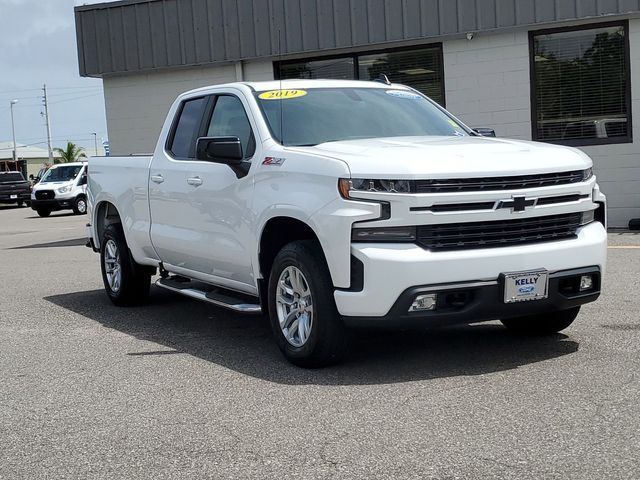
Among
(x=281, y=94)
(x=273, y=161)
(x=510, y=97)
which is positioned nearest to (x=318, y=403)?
(x=273, y=161)

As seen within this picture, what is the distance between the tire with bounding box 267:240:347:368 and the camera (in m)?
6.04

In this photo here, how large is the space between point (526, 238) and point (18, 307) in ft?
19.1

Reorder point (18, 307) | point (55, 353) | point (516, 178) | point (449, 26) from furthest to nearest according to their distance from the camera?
point (449, 26)
point (18, 307)
point (55, 353)
point (516, 178)

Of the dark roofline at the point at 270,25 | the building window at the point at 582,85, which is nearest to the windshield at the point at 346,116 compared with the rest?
the dark roofline at the point at 270,25

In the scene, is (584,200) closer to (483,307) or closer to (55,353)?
(483,307)

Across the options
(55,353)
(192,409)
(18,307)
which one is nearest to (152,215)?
(55,353)

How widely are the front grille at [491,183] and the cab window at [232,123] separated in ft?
5.60

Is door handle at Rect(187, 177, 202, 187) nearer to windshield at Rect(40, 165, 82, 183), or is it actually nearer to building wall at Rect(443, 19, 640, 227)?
building wall at Rect(443, 19, 640, 227)

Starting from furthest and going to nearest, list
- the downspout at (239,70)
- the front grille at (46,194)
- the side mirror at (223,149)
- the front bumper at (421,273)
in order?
the front grille at (46,194), the downspout at (239,70), the side mirror at (223,149), the front bumper at (421,273)

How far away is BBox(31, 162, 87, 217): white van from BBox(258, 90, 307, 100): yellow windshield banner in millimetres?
25046

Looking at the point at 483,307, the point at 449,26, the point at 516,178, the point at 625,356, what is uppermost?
the point at 449,26

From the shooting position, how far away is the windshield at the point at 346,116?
7.04 meters

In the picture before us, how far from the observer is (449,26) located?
1581cm

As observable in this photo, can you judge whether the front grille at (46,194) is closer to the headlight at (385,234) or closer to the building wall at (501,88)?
the building wall at (501,88)
